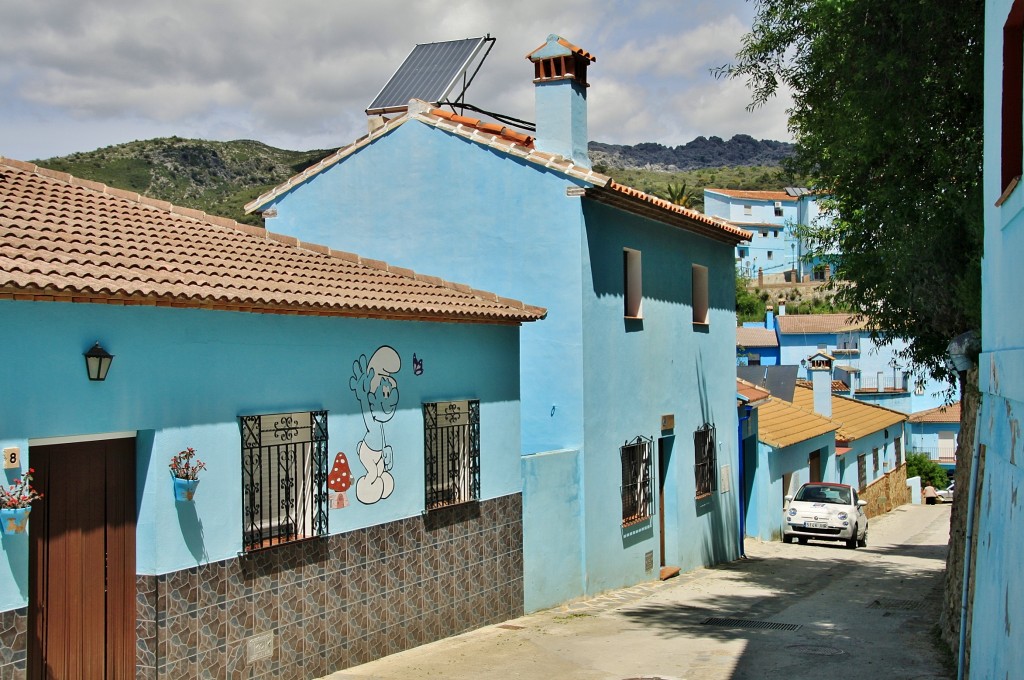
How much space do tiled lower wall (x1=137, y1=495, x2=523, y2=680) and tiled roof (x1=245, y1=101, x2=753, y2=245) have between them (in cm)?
470

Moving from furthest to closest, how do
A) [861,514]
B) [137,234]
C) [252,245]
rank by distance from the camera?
Answer: [861,514] < [252,245] < [137,234]

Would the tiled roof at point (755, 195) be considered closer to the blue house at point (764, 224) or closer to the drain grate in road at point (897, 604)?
the blue house at point (764, 224)

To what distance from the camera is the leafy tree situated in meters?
47.6

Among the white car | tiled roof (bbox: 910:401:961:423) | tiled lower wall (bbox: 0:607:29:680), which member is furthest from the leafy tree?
tiled lower wall (bbox: 0:607:29:680)

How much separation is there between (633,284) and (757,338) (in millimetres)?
46215

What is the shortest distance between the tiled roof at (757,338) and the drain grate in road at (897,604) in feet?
149

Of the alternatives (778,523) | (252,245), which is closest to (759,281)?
(778,523)

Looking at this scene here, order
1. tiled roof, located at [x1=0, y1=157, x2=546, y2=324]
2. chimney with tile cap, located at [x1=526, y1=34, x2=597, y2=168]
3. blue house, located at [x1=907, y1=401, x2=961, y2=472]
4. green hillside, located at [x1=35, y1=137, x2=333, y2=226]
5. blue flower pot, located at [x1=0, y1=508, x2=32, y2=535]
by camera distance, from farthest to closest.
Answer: green hillside, located at [x1=35, y1=137, x2=333, y2=226] < blue house, located at [x1=907, y1=401, x2=961, y2=472] < chimney with tile cap, located at [x1=526, y1=34, x2=597, y2=168] < tiled roof, located at [x1=0, y1=157, x2=546, y2=324] < blue flower pot, located at [x1=0, y1=508, x2=32, y2=535]

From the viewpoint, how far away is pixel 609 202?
15148 millimetres

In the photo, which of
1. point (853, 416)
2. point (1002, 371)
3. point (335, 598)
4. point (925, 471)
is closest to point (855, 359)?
point (925, 471)

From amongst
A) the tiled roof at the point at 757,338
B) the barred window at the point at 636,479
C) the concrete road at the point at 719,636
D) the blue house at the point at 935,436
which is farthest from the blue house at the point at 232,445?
the tiled roof at the point at 757,338

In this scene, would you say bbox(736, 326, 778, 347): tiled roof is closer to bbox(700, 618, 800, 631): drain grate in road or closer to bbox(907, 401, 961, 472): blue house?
bbox(907, 401, 961, 472): blue house

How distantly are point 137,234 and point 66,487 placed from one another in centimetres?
282

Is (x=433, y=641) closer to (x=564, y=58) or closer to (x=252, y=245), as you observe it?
(x=252, y=245)
